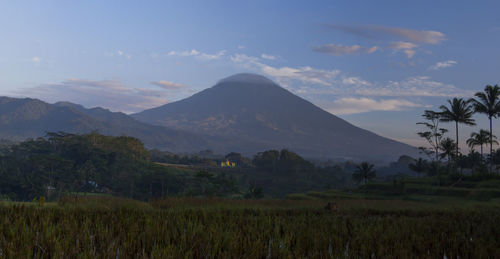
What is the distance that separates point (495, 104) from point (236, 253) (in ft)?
199

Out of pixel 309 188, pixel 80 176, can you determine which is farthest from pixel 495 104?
pixel 80 176

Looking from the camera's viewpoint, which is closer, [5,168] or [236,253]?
[236,253]

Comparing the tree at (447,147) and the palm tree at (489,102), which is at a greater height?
the palm tree at (489,102)

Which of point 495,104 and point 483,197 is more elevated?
point 495,104

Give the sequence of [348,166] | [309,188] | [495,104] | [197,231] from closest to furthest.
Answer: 1. [197,231]
2. [495,104]
3. [309,188]
4. [348,166]

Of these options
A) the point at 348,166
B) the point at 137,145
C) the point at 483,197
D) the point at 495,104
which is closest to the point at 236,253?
the point at 483,197

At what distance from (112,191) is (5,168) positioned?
942 inches

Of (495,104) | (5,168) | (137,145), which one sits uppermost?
(495,104)

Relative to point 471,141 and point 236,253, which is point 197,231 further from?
point 471,141

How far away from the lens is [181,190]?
7525cm

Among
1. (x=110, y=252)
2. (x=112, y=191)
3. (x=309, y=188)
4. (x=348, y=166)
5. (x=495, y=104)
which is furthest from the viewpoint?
(x=348, y=166)

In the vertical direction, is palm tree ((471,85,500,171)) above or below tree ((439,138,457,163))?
above

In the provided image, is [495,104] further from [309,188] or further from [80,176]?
[80,176]

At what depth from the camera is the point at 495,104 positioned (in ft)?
165
